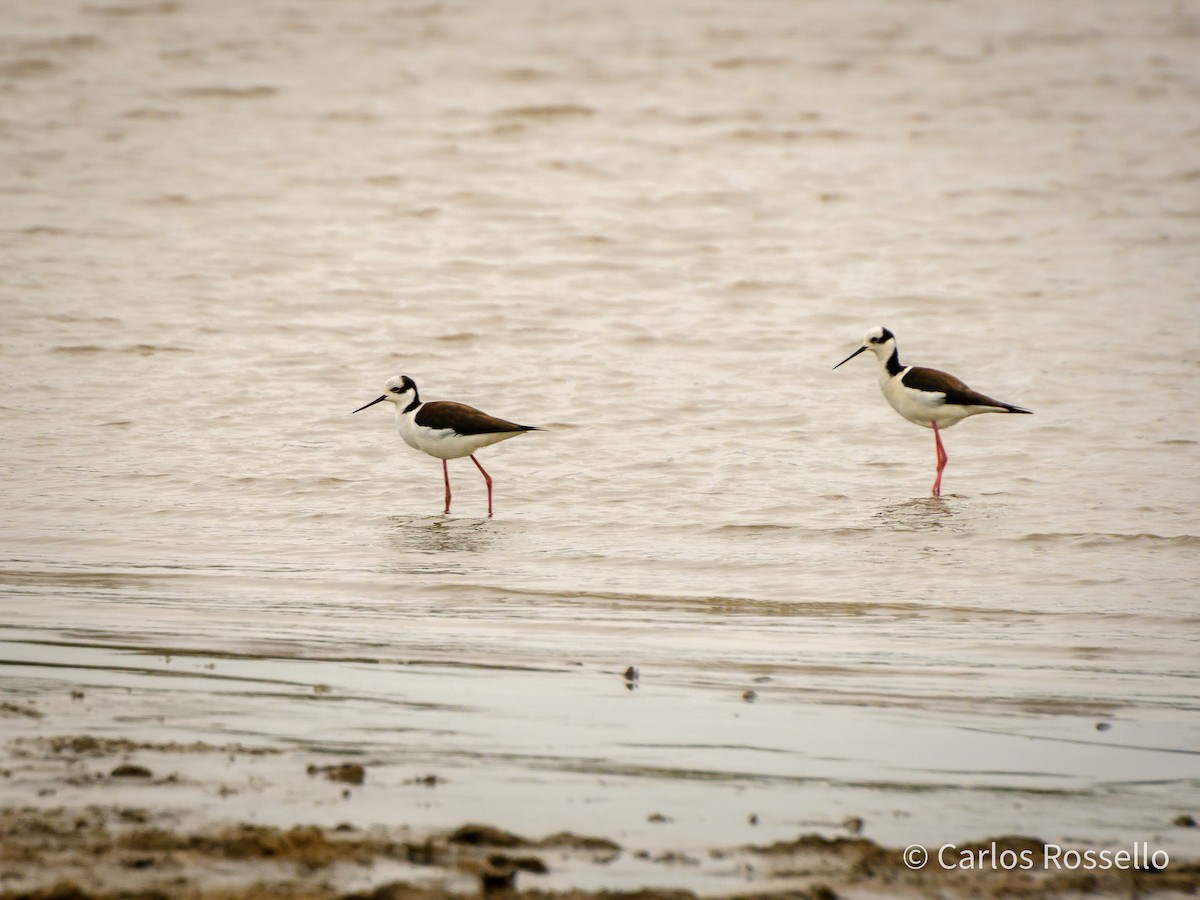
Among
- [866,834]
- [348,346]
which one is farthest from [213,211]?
[866,834]

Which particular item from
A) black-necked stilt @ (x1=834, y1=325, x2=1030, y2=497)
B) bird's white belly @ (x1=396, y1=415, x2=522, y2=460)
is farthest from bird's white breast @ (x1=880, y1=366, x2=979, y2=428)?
bird's white belly @ (x1=396, y1=415, x2=522, y2=460)

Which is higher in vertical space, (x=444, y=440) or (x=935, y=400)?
(x=935, y=400)

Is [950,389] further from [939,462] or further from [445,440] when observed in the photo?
[445,440]

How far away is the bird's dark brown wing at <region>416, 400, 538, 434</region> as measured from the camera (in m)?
11.3

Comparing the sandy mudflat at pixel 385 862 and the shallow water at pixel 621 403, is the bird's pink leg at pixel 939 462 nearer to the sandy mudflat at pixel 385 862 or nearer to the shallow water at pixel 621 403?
the shallow water at pixel 621 403

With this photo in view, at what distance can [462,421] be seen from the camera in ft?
37.1

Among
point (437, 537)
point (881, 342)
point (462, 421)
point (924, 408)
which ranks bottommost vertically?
point (437, 537)

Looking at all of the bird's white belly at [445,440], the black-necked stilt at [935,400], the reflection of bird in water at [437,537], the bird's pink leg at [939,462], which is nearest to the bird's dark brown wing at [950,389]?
the black-necked stilt at [935,400]

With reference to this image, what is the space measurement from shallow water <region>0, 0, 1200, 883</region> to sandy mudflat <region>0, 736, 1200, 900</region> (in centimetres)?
18

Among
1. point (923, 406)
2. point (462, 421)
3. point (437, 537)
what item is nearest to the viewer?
point (437, 537)

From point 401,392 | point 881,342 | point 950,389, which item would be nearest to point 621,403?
point 401,392

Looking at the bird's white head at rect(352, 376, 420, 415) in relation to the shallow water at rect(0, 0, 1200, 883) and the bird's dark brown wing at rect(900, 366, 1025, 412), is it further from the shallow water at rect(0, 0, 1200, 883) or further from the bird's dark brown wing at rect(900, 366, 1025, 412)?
the bird's dark brown wing at rect(900, 366, 1025, 412)

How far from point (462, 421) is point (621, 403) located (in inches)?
101

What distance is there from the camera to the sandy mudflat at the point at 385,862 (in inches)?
162
